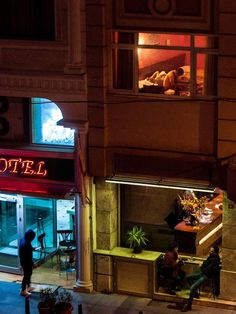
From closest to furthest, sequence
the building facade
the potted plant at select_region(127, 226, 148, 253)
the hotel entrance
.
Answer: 1. the building facade
2. the potted plant at select_region(127, 226, 148, 253)
3. the hotel entrance

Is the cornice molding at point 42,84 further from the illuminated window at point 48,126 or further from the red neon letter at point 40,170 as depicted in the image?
the red neon letter at point 40,170

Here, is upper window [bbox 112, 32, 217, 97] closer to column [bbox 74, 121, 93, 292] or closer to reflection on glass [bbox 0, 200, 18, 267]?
column [bbox 74, 121, 93, 292]

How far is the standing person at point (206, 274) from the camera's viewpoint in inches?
781

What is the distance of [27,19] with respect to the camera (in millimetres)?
20719

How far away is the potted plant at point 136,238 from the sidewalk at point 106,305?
1.17 m

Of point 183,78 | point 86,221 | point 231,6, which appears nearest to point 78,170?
point 86,221

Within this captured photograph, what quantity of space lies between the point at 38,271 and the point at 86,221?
2.47 meters

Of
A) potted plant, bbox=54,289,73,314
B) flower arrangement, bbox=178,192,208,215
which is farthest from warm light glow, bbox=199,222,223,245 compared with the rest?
potted plant, bbox=54,289,73,314

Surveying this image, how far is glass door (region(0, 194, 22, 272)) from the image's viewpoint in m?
22.5

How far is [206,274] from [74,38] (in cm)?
605

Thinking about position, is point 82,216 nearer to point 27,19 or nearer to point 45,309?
point 45,309

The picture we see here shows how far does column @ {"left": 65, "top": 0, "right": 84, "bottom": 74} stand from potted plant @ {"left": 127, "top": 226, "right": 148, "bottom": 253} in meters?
4.03

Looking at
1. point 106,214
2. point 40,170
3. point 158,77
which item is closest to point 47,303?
point 106,214

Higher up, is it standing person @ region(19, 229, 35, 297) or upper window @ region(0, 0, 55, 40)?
upper window @ region(0, 0, 55, 40)
